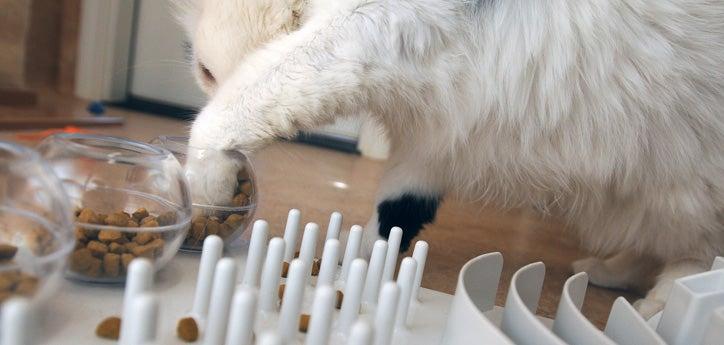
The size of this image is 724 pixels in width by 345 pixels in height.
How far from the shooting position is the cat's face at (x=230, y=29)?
648 mm

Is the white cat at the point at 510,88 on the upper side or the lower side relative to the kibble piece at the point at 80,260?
upper

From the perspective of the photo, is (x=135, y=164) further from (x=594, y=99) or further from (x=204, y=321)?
(x=594, y=99)

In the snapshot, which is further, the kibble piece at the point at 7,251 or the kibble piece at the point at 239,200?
the kibble piece at the point at 239,200

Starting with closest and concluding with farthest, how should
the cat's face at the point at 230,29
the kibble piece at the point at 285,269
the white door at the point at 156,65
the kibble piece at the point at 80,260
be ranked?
1. the kibble piece at the point at 80,260
2. the kibble piece at the point at 285,269
3. the cat's face at the point at 230,29
4. the white door at the point at 156,65

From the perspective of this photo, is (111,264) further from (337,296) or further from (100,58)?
(100,58)

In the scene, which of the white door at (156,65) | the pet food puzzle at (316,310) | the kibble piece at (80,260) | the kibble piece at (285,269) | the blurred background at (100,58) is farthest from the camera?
the white door at (156,65)

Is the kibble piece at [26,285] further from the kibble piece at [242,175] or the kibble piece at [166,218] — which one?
the kibble piece at [242,175]

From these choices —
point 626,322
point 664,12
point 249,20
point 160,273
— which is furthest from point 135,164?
point 664,12

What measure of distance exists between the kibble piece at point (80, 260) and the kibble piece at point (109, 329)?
0.24ft

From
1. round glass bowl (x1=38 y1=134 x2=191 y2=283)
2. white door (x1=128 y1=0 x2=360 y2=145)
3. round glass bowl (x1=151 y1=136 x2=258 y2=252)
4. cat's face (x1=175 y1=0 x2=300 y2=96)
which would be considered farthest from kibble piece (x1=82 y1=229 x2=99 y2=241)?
white door (x1=128 y1=0 x2=360 y2=145)

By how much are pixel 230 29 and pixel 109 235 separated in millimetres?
302

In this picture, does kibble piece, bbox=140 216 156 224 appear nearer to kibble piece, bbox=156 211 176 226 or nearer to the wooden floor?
kibble piece, bbox=156 211 176 226

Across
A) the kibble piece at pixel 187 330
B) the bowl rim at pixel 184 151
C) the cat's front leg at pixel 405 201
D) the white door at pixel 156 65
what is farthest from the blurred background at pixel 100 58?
the kibble piece at pixel 187 330

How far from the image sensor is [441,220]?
1084 millimetres
